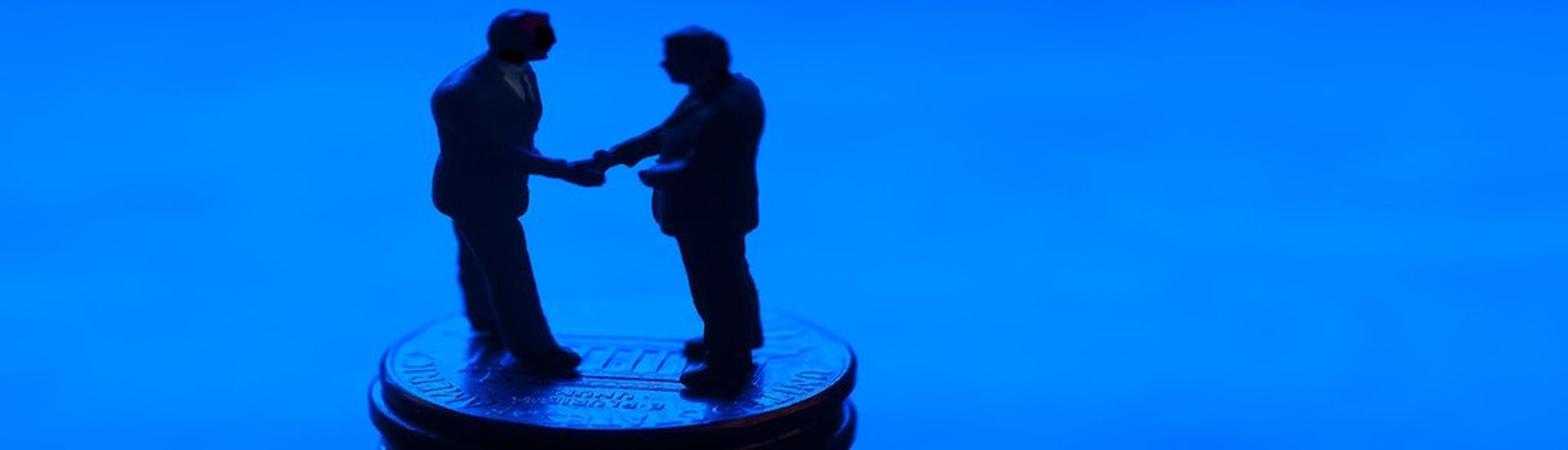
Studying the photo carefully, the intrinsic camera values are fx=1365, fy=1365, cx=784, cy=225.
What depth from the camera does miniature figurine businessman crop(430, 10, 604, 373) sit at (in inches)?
71.5

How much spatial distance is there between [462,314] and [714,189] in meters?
0.71

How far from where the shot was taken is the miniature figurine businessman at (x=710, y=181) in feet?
5.68

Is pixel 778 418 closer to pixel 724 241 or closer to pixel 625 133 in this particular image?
pixel 724 241

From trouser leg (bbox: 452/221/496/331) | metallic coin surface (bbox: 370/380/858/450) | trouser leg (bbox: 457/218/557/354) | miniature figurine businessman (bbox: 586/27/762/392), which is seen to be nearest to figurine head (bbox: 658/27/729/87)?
miniature figurine businessman (bbox: 586/27/762/392)

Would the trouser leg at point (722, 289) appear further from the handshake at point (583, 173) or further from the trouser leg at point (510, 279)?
the trouser leg at point (510, 279)

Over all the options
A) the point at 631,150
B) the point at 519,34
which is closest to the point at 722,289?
the point at 631,150

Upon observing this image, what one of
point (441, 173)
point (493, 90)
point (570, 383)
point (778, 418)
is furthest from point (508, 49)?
point (778, 418)

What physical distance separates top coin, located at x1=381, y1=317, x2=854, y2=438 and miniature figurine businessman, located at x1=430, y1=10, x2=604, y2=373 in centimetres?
8

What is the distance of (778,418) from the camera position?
1.79m

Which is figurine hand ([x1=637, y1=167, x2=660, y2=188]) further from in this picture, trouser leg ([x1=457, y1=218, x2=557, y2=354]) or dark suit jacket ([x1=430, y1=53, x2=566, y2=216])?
trouser leg ([x1=457, y1=218, x2=557, y2=354])

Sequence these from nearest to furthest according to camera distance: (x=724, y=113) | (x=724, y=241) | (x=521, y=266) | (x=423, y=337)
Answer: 1. (x=724, y=113)
2. (x=724, y=241)
3. (x=521, y=266)
4. (x=423, y=337)

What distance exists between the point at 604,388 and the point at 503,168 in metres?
0.34

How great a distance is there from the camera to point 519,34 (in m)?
1.82

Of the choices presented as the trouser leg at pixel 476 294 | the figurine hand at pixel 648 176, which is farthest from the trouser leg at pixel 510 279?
the figurine hand at pixel 648 176
